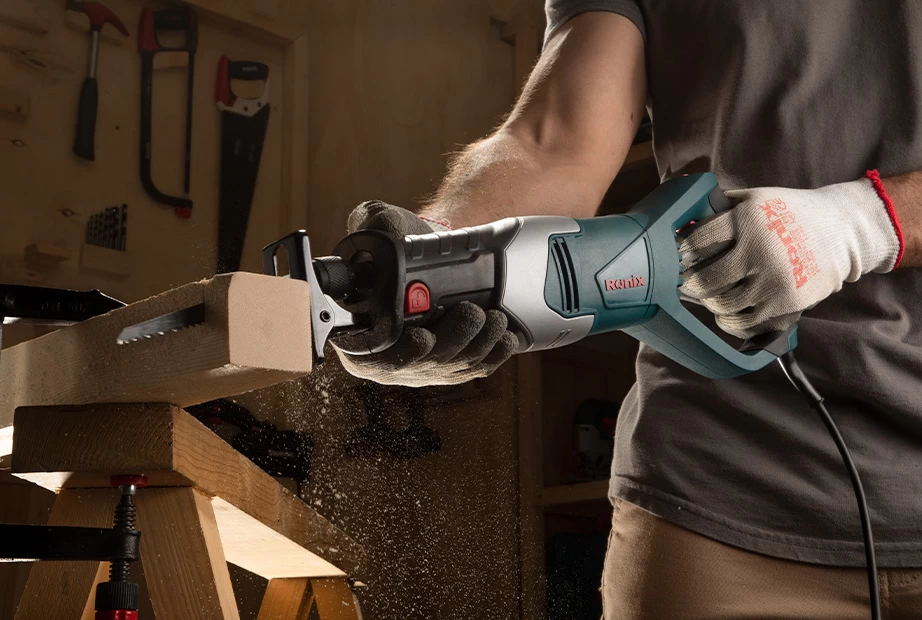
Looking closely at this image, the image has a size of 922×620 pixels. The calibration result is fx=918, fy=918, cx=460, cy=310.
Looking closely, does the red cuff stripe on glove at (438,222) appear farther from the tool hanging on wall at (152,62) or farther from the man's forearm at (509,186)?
the tool hanging on wall at (152,62)

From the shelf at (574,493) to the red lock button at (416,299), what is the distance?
1.02 metres

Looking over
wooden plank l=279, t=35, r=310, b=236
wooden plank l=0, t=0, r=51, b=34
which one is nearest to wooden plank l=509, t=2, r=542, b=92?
wooden plank l=279, t=35, r=310, b=236

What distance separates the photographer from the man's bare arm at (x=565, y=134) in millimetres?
852

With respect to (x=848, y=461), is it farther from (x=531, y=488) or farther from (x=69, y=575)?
(x=531, y=488)

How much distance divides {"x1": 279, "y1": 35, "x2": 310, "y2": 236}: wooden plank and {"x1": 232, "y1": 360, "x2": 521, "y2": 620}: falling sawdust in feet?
1.13

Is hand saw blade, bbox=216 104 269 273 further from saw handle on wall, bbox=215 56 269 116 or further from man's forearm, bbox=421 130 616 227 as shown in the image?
man's forearm, bbox=421 130 616 227

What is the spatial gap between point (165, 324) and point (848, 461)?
1.95ft

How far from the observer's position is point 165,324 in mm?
524

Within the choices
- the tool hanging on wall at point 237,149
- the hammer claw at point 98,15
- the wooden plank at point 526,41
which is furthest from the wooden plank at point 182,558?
the wooden plank at point 526,41

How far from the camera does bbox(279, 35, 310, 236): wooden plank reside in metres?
1.93

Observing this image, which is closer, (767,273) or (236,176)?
(767,273)

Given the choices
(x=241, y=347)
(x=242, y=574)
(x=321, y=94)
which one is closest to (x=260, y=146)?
(x=321, y=94)

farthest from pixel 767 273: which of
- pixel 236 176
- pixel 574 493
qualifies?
pixel 236 176

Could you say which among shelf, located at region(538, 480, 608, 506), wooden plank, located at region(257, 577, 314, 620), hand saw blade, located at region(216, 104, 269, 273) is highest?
hand saw blade, located at region(216, 104, 269, 273)
